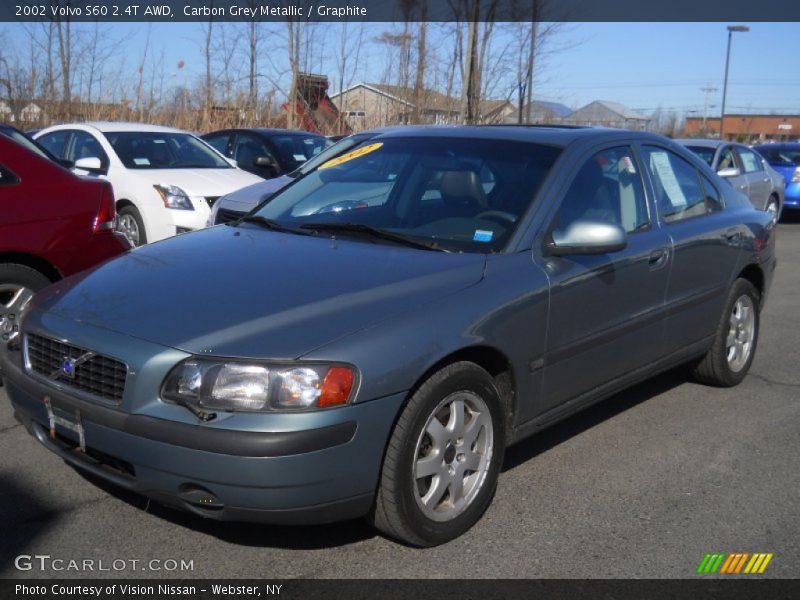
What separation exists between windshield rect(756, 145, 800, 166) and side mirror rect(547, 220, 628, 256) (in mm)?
15683

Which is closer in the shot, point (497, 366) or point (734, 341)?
point (497, 366)

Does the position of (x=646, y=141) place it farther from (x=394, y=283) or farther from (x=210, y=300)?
(x=210, y=300)

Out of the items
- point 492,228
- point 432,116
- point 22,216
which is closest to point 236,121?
point 432,116

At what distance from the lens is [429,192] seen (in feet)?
14.4

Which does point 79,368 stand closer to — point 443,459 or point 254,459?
point 254,459

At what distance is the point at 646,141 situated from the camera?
16.5 feet

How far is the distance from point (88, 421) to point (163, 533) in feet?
1.90

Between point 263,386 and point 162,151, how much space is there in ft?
25.8

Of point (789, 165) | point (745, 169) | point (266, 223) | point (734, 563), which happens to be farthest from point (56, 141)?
point (789, 165)

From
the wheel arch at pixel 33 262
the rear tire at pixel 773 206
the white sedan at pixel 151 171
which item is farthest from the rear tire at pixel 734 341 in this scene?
the rear tire at pixel 773 206

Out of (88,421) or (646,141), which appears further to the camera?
(646,141)

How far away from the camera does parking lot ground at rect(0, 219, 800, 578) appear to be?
3.32 meters

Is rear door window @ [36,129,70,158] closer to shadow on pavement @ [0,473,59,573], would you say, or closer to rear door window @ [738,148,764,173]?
shadow on pavement @ [0,473,59,573]
